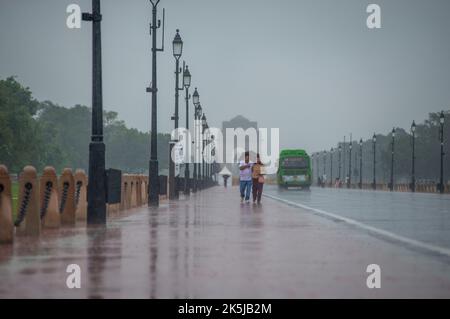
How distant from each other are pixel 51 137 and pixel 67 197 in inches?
3880

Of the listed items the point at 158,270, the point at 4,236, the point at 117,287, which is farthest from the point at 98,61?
the point at 117,287

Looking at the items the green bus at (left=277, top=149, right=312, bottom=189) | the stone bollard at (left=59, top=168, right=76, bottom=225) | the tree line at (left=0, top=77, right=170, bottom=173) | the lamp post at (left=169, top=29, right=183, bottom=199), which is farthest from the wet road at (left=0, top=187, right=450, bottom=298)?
the tree line at (left=0, top=77, right=170, bottom=173)

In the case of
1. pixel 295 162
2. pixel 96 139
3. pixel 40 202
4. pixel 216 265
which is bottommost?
pixel 216 265

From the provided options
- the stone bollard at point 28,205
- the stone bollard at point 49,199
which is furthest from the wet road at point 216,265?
the stone bollard at point 49,199

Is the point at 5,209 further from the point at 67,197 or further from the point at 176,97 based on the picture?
the point at 176,97

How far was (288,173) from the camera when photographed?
6394 cm

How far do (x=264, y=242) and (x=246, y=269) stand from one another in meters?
3.13

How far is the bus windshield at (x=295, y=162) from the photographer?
211 feet

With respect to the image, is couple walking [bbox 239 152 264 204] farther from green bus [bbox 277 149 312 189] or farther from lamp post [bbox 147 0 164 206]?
green bus [bbox 277 149 312 189]

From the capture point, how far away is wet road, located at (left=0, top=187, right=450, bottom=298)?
253 inches

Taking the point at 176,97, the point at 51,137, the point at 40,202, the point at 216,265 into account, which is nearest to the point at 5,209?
the point at 40,202

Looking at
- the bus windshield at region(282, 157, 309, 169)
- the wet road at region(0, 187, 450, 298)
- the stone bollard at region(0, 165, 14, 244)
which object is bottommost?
the wet road at region(0, 187, 450, 298)

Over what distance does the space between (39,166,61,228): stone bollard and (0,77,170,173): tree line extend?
5822 cm

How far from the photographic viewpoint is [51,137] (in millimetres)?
110250
